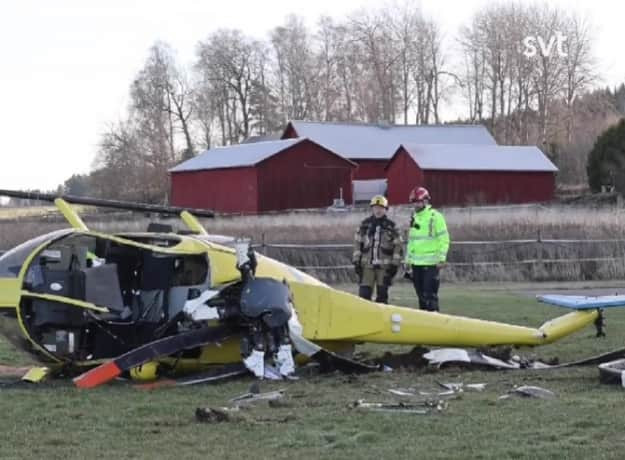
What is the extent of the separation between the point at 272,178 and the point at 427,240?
4736 centimetres

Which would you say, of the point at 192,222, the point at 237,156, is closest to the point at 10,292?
the point at 192,222

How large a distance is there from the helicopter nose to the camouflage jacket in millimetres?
5720

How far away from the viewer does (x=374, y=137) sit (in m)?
72.0

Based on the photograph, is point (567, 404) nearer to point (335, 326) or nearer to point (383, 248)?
point (335, 326)

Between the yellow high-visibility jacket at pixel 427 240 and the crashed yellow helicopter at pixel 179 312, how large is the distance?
311 cm

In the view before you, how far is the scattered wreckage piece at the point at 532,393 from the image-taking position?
28.3 feet

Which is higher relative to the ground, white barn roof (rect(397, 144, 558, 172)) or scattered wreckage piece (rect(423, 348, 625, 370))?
white barn roof (rect(397, 144, 558, 172))

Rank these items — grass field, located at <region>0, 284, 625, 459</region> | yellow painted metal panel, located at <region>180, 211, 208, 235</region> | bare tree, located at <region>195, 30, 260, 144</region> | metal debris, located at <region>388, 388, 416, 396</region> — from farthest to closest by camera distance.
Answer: bare tree, located at <region>195, 30, 260, 144</region>
yellow painted metal panel, located at <region>180, 211, 208, 235</region>
metal debris, located at <region>388, 388, 416, 396</region>
grass field, located at <region>0, 284, 625, 459</region>

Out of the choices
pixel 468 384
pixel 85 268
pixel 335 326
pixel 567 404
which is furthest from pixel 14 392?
pixel 567 404

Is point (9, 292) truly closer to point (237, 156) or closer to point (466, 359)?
point (466, 359)

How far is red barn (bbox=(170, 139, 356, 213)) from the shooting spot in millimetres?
60625

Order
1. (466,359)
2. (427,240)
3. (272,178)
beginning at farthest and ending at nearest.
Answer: (272,178)
(427,240)
(466,359)

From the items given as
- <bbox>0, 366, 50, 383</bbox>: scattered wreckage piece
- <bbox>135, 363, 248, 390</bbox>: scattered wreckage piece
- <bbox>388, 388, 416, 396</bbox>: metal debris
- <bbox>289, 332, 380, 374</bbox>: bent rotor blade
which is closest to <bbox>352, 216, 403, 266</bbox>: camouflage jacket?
<bbox>289, 332, 380, 374</bbox>: bent rotor blade

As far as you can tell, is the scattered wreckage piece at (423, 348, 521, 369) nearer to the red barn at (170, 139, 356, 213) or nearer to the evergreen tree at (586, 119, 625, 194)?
the evergreen tree at (586, 119, 625, 194)
